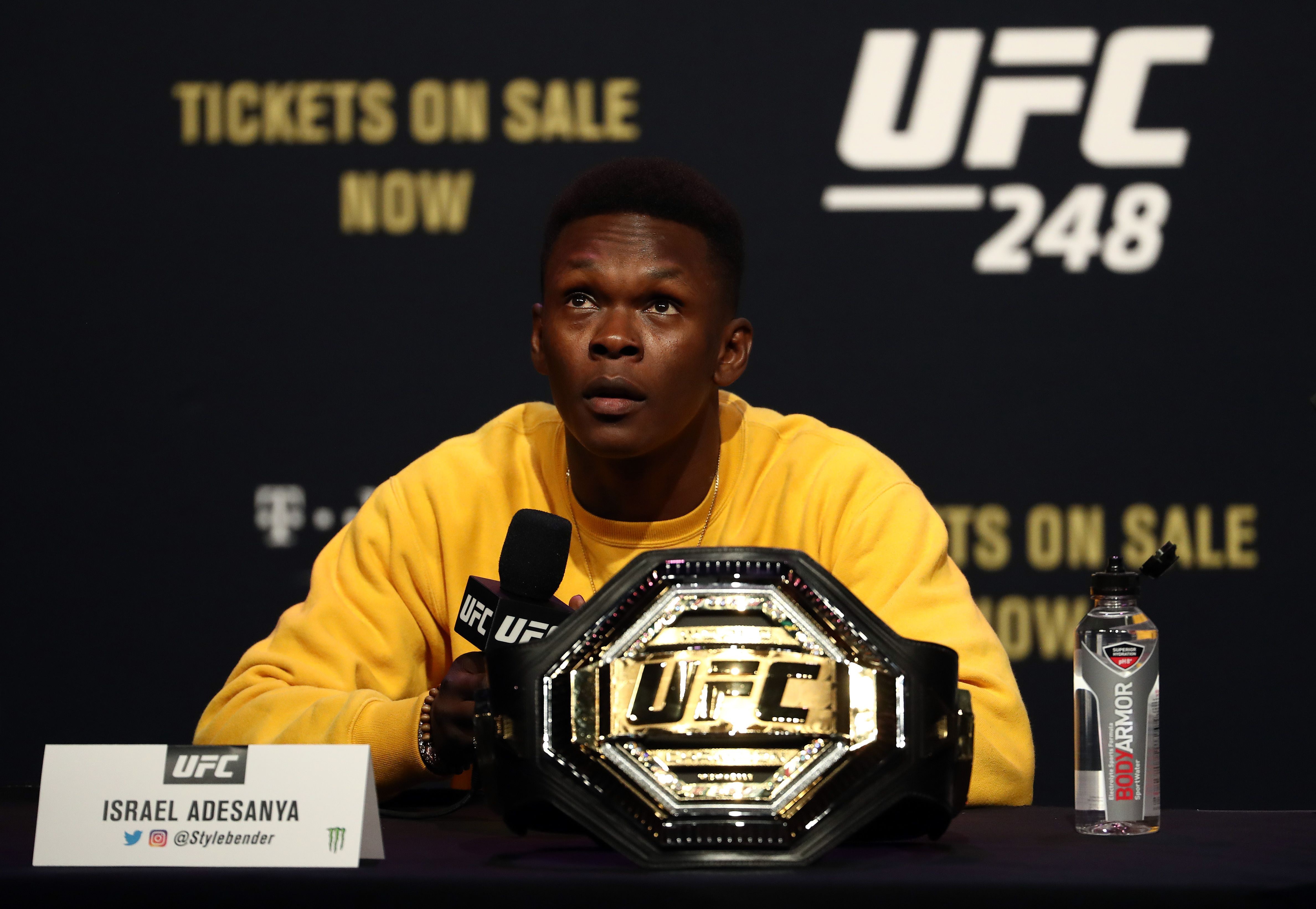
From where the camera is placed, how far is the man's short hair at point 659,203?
1.59 metres

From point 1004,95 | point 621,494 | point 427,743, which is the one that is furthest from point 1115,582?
point 1004,95

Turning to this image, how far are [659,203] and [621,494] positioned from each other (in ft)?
1.18

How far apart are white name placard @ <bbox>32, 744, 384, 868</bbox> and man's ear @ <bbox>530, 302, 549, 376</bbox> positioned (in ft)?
2.34

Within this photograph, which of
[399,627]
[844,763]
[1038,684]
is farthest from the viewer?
[1038,684]

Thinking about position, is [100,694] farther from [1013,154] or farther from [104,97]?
[1013,154]

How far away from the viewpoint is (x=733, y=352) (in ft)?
5.63

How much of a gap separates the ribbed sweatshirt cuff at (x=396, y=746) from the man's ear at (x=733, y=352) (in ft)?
2.06

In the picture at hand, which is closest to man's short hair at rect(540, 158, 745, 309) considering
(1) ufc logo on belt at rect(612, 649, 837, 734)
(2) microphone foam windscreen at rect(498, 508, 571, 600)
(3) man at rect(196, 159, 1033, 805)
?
(3) man at rect(196, 159, 1033, 805)

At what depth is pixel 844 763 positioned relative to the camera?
3.13 ft

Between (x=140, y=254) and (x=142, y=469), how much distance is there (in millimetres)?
383

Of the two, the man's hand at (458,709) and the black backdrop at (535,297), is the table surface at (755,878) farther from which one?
the black backdrop at (535,297)

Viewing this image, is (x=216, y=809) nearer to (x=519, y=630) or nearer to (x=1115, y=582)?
(x=519, y=630)

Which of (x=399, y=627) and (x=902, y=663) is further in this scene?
(x=399, y=627)

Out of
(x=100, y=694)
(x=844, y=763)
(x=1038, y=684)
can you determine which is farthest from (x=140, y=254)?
(x=844, y=763)
